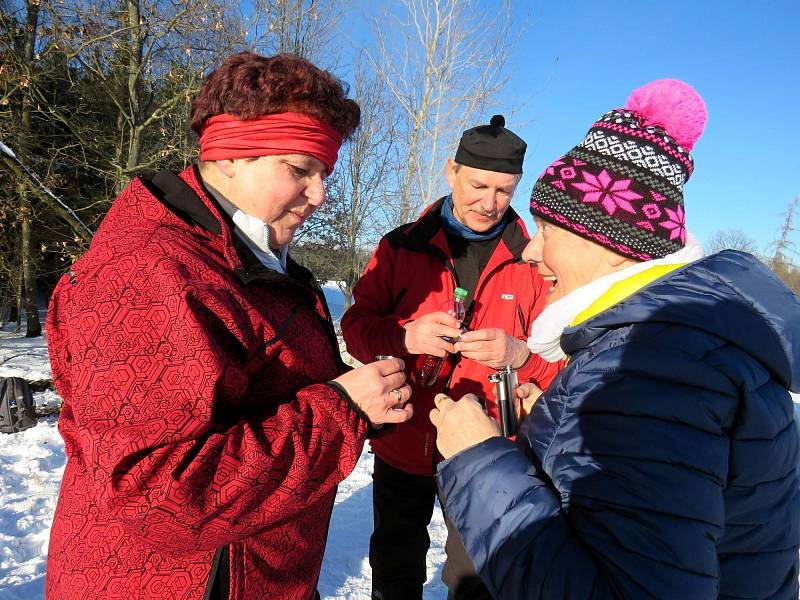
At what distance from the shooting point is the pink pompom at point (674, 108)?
1.36 m

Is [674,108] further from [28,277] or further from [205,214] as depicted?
[28,277]

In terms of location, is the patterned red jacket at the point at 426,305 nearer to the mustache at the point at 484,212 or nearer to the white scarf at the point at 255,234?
the mustache at the point at 484,212

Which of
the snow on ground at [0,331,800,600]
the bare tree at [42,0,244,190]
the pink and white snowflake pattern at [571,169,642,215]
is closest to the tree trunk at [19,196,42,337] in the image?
the bare tree at [42,0,244,190]

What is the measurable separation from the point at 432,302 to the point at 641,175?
1469mm

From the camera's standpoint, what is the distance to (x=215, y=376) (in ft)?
3.63

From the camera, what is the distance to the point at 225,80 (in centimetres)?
145

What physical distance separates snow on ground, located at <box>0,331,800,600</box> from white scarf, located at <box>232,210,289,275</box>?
2.53m

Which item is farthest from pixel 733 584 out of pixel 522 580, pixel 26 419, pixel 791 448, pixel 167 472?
pixel 26 419

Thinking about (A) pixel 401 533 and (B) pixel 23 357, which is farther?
(B) pixel 23 357

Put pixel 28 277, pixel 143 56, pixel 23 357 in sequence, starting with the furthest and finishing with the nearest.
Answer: pixel 28 277 → pixel 143 56 → pixel 23 357

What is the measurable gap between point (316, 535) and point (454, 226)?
185cm

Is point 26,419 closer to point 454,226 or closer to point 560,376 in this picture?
point 454,226

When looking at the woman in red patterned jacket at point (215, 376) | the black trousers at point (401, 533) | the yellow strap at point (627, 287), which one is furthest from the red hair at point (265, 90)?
the black trousers at point (401, 533)

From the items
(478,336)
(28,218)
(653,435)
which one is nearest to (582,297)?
(653,435)
